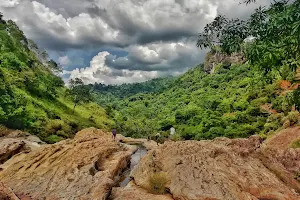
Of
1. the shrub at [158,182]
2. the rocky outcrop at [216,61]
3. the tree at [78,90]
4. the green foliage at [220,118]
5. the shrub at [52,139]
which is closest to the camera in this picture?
the shrub at [158,182]

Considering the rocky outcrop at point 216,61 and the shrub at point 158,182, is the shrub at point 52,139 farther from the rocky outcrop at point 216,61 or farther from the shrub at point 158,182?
the rocky outcrop at point 216,61

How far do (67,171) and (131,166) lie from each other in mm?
10968

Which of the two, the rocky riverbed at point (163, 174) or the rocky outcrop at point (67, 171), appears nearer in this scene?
the rocky riverbed at point (163, 174)

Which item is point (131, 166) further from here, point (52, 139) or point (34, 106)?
point (34, 106)

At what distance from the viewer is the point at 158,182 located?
20.7 m

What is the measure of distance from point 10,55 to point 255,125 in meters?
61.8

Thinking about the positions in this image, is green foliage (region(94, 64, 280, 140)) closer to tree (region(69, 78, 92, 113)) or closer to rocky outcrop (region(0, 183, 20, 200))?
Answer: tree (region(69, 78, 92, 113))

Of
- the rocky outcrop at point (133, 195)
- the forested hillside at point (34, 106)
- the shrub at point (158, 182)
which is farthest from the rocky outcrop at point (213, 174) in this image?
the forested hillside at point (34, 106)

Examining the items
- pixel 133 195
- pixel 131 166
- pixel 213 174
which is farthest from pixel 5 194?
pixel 131 166

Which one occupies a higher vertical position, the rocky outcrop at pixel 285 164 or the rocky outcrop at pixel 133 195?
the rocky outcrop at pixel 285 164

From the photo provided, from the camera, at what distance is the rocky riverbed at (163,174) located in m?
18.2

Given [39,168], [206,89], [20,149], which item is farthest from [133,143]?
[206,89]

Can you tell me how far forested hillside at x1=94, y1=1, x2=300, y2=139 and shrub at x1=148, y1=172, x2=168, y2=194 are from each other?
30.3 feet

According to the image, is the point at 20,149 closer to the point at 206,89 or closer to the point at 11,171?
the point at 11,171
